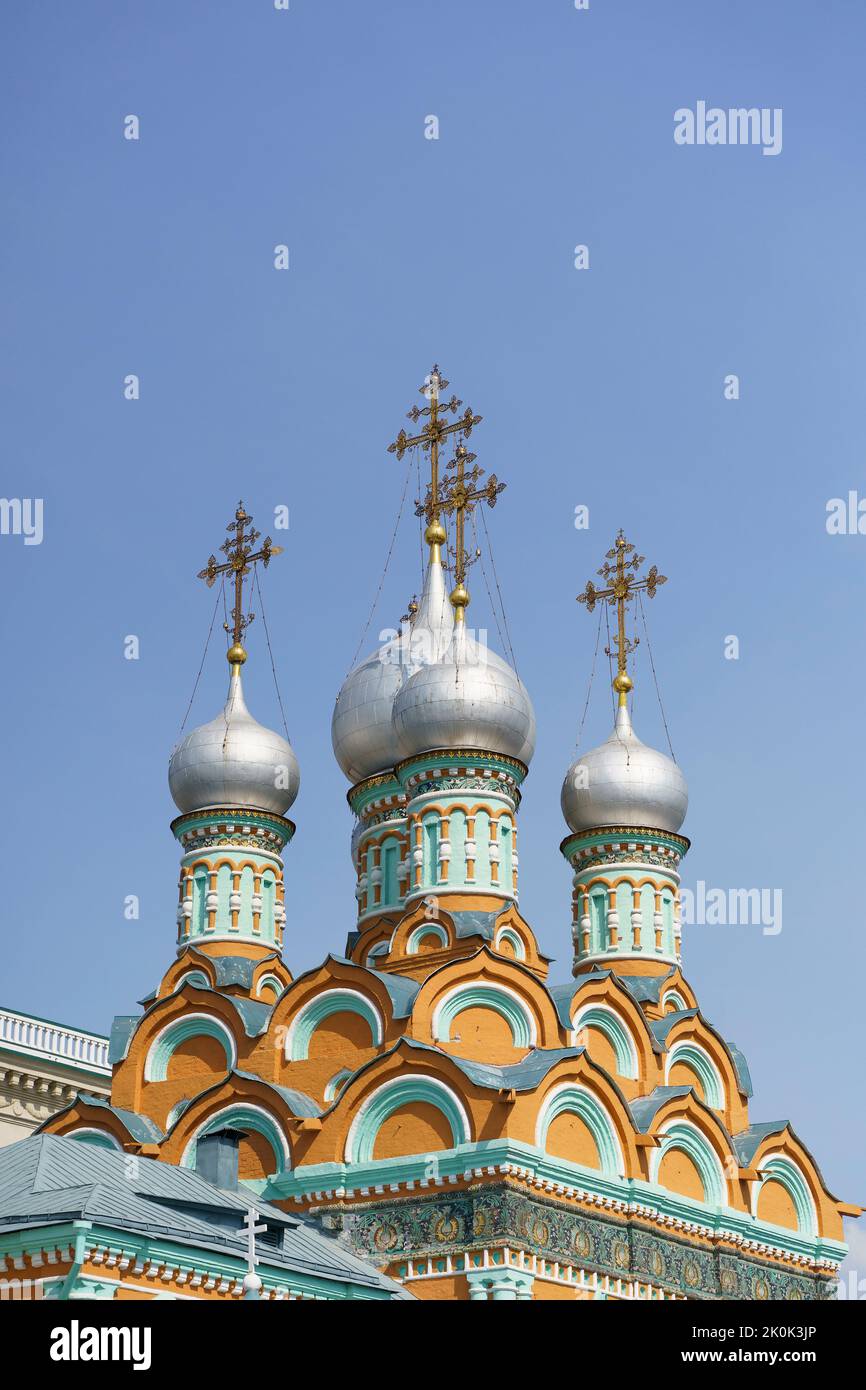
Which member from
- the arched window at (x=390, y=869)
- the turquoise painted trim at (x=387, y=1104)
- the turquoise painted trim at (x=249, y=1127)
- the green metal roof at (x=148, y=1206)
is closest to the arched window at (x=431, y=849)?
the arched window at (x=390, y=869)

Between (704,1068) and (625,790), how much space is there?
3.46 m

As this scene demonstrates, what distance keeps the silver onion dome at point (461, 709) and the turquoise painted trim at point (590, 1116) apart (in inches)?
155

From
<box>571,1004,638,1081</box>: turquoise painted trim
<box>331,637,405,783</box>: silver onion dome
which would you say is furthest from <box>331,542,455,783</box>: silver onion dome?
<box>571,1004,638,1081</box>: turquoise painted trim

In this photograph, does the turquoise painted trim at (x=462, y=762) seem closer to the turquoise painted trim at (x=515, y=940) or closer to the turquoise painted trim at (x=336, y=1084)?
the turquoise painted trim at (x=515, y=940)

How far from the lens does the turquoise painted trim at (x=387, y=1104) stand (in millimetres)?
17828

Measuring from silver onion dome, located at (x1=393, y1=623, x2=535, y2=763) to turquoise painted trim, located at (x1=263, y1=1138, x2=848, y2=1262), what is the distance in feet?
15.2

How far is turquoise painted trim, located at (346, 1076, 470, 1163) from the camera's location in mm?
17828

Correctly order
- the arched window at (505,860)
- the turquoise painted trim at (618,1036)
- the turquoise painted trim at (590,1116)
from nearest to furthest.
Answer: the turquoise painted trim at (590,1116)
the arched window at (505,860)
the turquoise painted trim at (618,1036)

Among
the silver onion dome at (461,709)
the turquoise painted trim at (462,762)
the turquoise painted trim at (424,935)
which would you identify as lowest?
the turquoise painted trim at (424,935)

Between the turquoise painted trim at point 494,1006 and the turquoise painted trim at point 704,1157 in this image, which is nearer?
A: the turquoise painted trim at point 494,1006

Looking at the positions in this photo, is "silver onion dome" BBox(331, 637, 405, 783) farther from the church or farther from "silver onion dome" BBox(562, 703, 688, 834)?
"silver onion dome" BBox(562, 703, 688, 834)

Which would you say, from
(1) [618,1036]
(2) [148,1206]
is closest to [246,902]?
(1) [618,1036]
